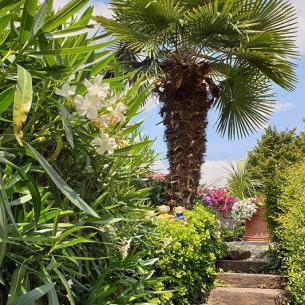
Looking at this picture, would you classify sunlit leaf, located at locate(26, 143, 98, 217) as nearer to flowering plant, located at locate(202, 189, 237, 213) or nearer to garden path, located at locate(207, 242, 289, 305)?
garden path, located at locate(207, 242, 289, 305)

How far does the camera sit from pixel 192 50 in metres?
9.56

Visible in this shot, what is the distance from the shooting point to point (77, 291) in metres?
2.44

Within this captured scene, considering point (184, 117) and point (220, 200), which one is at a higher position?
point (184, 117)

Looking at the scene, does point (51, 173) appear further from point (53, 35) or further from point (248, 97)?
point (248, 97)

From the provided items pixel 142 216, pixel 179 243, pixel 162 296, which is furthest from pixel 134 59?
pixel 142 216

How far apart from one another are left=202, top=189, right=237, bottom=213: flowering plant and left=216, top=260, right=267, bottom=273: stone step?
3523mm

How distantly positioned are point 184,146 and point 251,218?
4943 millimetres

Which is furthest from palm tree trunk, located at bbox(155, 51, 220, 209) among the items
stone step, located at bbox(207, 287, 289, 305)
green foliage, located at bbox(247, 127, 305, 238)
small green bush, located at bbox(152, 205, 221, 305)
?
green foliage, located at bbox(247, 127, 305, 238)

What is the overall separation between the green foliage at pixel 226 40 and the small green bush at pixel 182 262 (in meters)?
3.45

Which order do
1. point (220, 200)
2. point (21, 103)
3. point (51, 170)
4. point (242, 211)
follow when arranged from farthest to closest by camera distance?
point (242, 211) → point (220, 200) → point (51, 170) → point (21, 103)

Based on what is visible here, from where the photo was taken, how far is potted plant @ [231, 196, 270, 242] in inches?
513

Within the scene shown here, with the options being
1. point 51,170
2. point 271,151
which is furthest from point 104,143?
point 271,151

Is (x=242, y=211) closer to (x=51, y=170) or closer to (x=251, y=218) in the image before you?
(x=251, y=218)

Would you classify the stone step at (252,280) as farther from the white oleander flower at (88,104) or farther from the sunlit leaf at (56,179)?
the sunlit leaf at (56,179)
